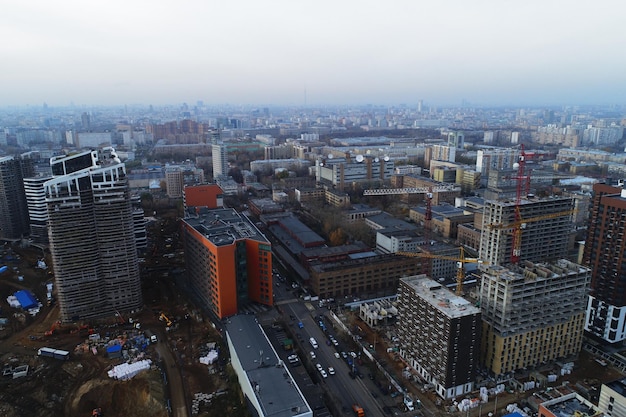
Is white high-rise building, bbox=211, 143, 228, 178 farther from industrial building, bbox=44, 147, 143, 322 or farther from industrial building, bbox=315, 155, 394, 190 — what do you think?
industrial building, bbox=44, 147, 143, 322

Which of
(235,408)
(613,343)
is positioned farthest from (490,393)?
(235,408)

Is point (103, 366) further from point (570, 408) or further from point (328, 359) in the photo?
point (570, 408)

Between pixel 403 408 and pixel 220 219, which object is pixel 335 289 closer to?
pixel 220 219

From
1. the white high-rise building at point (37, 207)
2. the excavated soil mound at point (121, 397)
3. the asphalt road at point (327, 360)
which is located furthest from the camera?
the white high-rise building at point (37, 207)

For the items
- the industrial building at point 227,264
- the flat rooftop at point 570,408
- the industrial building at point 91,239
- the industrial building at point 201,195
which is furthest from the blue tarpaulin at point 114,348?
the flat rooftop at point 570,408

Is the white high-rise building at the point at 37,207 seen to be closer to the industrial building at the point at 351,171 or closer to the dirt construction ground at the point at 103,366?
the dirt construction ground at the point at 103,366

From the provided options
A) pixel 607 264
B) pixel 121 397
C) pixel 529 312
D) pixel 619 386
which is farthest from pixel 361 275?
pixel 121 397
